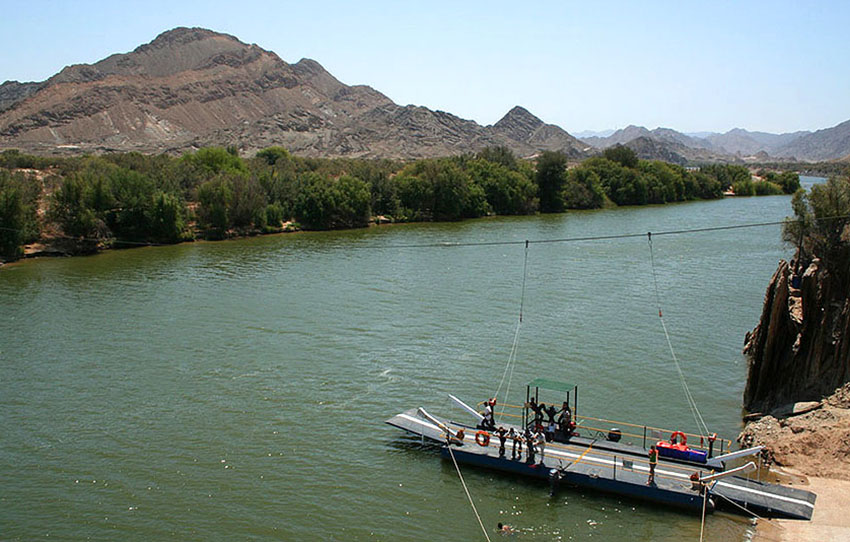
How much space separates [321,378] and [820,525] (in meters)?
20.2

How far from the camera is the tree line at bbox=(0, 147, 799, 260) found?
220 feet

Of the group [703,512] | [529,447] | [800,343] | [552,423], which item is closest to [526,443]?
[529,447]

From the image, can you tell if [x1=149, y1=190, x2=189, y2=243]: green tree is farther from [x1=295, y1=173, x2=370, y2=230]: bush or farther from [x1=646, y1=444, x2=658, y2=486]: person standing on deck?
[x1=646, y1=444, x2=658, y2=486]: person standing on deck

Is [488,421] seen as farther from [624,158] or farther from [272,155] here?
[624,158]

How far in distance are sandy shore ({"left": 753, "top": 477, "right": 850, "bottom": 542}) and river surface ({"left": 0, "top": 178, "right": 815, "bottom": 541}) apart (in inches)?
26.9

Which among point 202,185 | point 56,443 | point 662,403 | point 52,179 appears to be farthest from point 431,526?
point 52,179

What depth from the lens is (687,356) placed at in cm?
3403

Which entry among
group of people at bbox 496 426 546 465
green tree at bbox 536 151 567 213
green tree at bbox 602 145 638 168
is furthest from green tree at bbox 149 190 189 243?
green tree at bbox 602 145 638 168

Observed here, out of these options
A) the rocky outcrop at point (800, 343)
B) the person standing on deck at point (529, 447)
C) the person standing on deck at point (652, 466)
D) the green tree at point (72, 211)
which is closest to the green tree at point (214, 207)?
the green tree at point (72, 211)

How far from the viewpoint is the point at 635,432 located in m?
25.9

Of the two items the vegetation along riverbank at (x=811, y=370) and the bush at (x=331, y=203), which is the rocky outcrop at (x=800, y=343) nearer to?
the vegetation along riverbank at (x=811, y=370)

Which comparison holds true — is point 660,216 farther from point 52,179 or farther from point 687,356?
point 52,179

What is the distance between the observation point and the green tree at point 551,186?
108m

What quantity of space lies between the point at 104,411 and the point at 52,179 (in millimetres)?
61762
